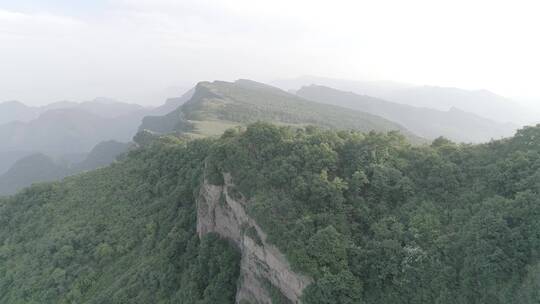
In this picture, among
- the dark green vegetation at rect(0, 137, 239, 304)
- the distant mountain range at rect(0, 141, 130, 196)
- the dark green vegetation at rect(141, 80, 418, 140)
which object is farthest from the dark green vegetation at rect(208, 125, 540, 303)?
the distant mountain range at rect(0, 141, 130, 196)

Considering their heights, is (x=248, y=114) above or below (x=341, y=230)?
below

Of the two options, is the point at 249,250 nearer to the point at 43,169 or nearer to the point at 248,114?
the point at 248,114

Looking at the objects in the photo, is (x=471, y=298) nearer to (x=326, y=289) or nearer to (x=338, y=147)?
(x=326, y=289)

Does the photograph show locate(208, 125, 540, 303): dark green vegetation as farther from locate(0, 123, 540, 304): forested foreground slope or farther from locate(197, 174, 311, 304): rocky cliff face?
locate(197, 174, 311, 304): rocky cliff face

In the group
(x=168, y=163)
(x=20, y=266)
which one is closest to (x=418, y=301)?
(x=168, y=163)

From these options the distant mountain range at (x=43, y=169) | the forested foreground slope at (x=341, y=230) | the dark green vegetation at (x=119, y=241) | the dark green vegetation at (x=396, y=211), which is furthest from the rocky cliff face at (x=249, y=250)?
the distant mountain range at (x=43, y=169)

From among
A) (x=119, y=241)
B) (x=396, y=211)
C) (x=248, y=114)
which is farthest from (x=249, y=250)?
(x=248, y=114)

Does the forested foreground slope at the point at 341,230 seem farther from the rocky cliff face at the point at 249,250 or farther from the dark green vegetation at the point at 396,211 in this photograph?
the rocky cliff face at the point at 249,250
